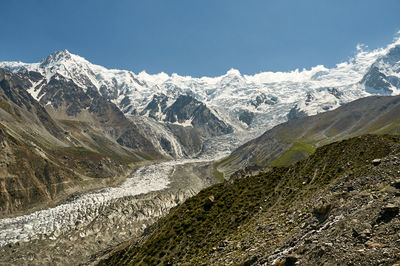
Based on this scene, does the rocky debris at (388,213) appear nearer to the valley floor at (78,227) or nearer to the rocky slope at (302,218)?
the rocky slope at (302,218)

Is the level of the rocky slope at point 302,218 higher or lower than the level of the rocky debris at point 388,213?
lower

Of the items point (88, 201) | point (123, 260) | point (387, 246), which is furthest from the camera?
point (88, 201)

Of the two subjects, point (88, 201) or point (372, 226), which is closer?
point (372, 226)

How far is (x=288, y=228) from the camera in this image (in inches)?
1193

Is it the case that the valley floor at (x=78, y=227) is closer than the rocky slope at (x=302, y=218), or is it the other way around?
the rocky slope at (x=302, y=218)

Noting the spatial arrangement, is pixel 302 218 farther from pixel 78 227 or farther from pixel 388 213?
pixel 78 227

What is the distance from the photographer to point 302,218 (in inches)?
1203

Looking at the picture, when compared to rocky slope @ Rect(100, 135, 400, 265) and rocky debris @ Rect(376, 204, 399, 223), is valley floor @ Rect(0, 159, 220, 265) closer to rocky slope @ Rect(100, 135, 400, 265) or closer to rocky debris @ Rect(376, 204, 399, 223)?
rocky slope @ Rect(100, 135, 400, 265)

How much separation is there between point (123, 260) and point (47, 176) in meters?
143

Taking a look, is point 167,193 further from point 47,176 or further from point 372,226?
point 372,226

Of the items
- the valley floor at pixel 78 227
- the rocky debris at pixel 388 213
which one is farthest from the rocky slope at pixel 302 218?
the valley floor at pixel 78 227

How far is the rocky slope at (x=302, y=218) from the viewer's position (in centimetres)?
1894

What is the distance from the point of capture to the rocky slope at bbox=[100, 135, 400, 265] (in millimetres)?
18938

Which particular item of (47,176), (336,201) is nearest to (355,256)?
(336,201)
